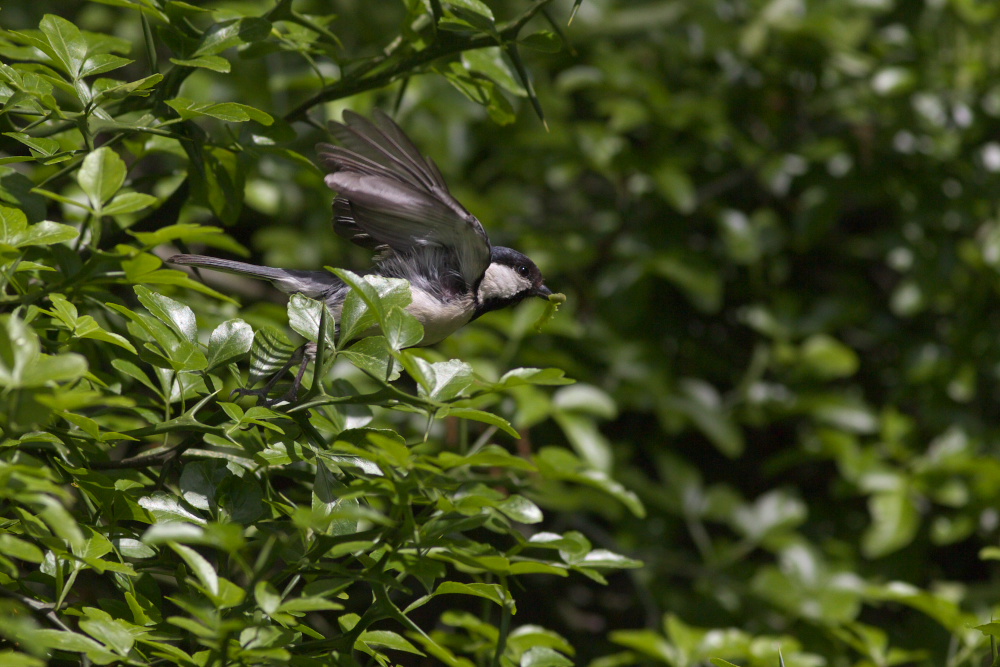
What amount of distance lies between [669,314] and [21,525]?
2.26m

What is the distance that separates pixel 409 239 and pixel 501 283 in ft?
0.79

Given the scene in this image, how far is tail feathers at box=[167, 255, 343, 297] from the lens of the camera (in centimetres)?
150

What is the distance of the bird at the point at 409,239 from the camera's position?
1.43 m

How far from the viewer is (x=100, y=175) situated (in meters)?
1.00

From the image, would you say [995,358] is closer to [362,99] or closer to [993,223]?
[993,223]

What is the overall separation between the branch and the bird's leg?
0.36 meters

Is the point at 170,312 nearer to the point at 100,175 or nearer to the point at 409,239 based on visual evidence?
the point at 100,175

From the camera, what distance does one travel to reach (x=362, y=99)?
8.55 ft

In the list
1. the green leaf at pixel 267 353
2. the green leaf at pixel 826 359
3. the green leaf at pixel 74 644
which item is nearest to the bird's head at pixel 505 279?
the green leaf at pixel 267 353

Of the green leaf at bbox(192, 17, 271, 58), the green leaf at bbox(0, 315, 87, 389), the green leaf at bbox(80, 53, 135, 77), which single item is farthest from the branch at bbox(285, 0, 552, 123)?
the green leaf at bbox(0, 315, 87, 389)

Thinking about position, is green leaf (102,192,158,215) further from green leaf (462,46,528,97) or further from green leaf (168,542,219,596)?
green leaf (462,46,528,97)

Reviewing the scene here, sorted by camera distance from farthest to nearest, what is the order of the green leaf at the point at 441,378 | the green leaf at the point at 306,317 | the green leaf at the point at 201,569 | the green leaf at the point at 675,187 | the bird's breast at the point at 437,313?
the green leaf at the point at 675,187 < the bird's breast at the point at 437,313 < the green leaf at the point at 306,317 < the green leaf at the point at 441,378 < the green leaf at the point at 201,569

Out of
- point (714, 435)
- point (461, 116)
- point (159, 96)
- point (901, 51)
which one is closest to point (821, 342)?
point (714, 435)

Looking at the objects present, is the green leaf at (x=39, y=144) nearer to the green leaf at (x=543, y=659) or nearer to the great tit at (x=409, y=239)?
the great tit at (x=409, y=239)
